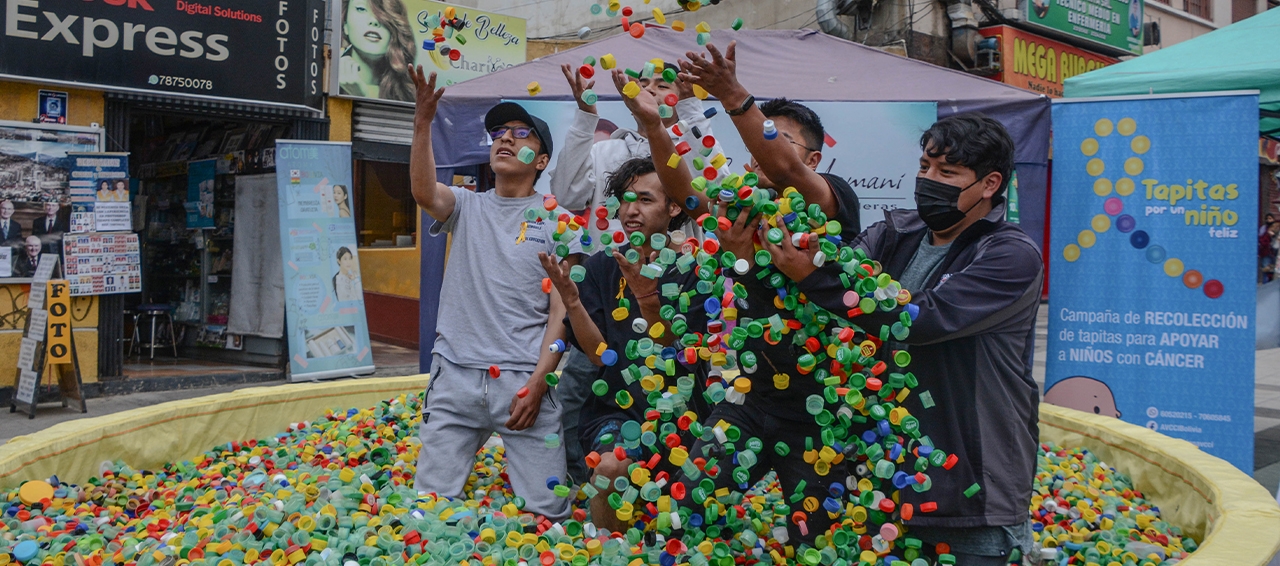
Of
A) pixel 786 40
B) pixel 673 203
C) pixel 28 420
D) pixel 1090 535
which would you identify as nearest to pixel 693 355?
pixel 673 203

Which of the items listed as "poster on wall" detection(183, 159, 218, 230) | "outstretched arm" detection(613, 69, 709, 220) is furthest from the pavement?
"outstretched arm" detection(613, 69, 709, 220)

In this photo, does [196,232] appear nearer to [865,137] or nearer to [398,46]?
[398,46]

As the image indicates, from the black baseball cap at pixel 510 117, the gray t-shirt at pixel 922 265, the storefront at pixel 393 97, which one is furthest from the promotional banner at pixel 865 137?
the gray t-shirt at pixel 922 265

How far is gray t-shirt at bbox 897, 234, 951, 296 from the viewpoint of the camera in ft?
8.57

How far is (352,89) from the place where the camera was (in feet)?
33.4

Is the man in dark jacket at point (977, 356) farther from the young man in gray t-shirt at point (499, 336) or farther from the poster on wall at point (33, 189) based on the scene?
the poster on wall at point (33, 189)

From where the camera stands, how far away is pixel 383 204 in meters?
14.8

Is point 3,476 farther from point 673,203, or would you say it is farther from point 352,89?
point 352,89

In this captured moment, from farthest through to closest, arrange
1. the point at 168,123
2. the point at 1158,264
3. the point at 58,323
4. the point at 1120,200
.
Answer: the point at 168,123
the point at 58,323
the point at 1120,200
the point at 1158,264

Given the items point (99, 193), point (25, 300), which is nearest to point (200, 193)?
point (99, 193)

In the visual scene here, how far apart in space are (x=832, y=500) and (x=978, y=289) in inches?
26.6

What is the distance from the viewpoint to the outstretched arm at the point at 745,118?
2.45 metres

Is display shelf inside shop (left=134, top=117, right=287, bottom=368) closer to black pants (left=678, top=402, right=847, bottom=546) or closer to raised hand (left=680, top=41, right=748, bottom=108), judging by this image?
black pants (left=678, top=402, right=847, bottom=546)

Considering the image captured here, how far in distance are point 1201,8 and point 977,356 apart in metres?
20.1
